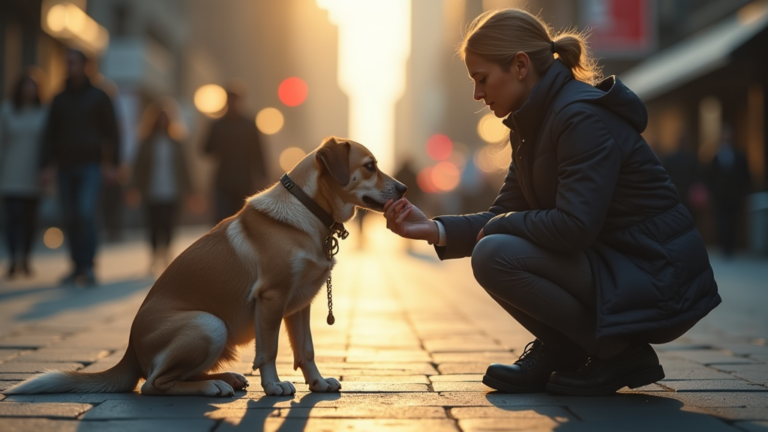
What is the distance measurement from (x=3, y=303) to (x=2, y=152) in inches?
134

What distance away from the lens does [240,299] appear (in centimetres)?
405

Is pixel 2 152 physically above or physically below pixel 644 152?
below

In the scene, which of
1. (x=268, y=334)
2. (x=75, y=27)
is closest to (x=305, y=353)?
(x=268, y=334)

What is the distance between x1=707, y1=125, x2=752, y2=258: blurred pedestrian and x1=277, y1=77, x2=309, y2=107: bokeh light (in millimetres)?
9025

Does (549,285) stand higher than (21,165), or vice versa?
(549,285)

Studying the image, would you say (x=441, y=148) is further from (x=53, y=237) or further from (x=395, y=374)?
(x=395, y=374)

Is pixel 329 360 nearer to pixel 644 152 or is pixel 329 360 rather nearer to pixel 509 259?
pixel 509 259

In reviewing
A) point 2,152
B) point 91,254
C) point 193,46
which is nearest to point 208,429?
point 91,254

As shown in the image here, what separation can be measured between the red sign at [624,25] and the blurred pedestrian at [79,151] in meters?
18.0

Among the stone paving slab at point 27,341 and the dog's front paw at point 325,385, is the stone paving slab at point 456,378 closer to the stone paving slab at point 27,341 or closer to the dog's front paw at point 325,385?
the dog's front paw at point 325,385

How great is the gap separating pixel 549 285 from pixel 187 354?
1542 millimetres

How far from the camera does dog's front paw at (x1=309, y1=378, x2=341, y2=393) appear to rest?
409 centimetres

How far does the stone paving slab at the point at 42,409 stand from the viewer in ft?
11.3

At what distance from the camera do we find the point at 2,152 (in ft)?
35.0
